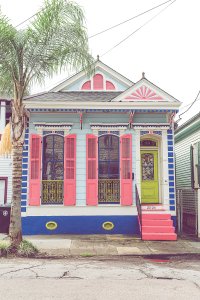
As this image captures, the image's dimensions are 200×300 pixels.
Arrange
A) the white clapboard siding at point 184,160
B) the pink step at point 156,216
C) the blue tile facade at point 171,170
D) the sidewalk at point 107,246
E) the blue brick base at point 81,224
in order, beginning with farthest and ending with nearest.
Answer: the white clapboard siding at point 184,160 < the blue tile facade at point 171,170 < the blue brick base at point 81,224 < the pink step at point 156,216 < the sidewalk at point 107,246

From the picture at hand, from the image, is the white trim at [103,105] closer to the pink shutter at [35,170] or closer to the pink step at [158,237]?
the pink shutter at [35,170]

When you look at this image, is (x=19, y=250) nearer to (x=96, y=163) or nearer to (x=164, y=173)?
(x=96, y=163)

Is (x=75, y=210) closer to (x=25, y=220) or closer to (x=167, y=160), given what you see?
(x=25, y=220)

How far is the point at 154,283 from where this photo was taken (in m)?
6.03

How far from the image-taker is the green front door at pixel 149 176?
1344 cm

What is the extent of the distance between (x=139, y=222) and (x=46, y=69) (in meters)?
6.18

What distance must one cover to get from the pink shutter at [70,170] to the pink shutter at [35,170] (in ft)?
3.29

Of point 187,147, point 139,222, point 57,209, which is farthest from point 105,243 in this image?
point 187,147

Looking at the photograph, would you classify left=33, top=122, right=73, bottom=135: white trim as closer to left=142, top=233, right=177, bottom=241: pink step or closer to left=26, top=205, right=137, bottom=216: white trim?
left=26, top=205, right=137, bottom=216: white trim

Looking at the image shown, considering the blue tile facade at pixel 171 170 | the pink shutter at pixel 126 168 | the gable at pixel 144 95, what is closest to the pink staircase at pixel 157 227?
the blue tile facade at pixel 171 170

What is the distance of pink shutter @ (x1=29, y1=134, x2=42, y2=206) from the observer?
12547 millimetres

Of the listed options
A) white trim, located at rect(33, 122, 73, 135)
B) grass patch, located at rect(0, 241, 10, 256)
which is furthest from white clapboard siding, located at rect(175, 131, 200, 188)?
grass patch, located at rect(0, 241, 10, 256)

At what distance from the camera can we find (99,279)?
20.5 ft

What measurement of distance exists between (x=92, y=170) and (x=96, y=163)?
31 cm
